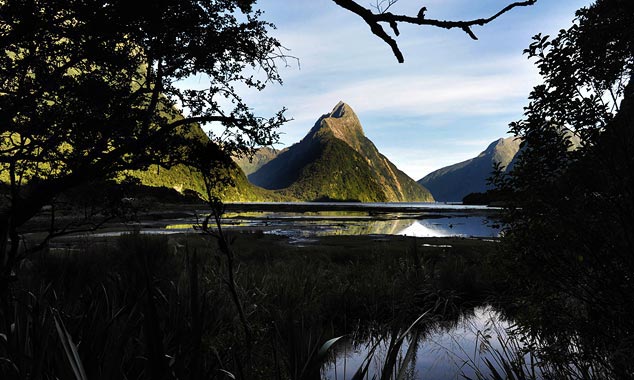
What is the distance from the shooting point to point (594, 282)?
4410mm

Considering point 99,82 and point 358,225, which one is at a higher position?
point 99,82

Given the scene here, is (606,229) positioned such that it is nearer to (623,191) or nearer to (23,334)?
(623,191)

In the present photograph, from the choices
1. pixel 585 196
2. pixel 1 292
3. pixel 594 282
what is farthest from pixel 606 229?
pixel 1 292

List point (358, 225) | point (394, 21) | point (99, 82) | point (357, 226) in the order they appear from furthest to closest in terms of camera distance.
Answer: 1. point (358, 225)
2. point (357, 226)
3. point (99, 82)
4. point (394, 21)

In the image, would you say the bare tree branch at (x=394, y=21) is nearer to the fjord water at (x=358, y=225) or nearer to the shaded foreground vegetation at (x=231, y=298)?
the shaded foreground vegetation at (x=231, y=298)

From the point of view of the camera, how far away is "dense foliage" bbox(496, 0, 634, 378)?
13.2ft

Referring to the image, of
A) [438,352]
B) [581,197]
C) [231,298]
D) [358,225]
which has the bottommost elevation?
[358,225]

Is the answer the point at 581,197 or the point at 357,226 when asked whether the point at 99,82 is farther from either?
the point at 357,226

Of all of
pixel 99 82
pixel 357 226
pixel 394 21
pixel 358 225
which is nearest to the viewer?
pixel 394 21

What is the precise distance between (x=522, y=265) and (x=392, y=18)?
397 centimetres

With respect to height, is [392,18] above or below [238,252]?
above

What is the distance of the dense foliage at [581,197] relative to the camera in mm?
4023

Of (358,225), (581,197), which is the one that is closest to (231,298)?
(581,197)

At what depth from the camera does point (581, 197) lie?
13.8ft
